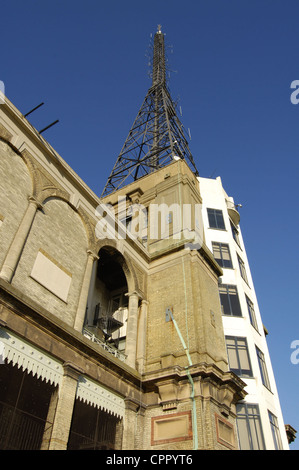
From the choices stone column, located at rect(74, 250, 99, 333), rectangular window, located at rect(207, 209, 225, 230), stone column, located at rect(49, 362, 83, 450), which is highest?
rectangular window, located at rect(207, 209, 225, 230)

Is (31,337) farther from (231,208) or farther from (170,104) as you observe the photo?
(170,104)

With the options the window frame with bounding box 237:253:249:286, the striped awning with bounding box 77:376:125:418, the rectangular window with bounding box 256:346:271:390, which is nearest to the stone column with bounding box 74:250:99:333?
the striped awning with bounding box 77:376:125:418

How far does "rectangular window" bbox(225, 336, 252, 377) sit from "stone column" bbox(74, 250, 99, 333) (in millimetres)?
9093

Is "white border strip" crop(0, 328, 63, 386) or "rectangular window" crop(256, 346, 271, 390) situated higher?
"rectangular window" crop(256, 346, 271, 390)

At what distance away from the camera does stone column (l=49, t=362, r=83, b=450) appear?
11180 millimetres

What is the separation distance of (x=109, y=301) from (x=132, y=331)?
13.2ft

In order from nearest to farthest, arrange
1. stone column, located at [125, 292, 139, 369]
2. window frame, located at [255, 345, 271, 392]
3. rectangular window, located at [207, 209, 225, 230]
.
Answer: stone column, located at [125, 292, 139, 369] → window frame, located at [255, 345, 271, 392] → rectangular window, located at [207, 209, 225, 230]

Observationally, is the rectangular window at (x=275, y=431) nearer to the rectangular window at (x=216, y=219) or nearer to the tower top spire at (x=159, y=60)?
the rectangular window at (x=216, y=219)

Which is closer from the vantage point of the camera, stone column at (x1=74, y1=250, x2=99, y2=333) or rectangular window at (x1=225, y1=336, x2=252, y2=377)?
stone column at (x1=74, y1=250, x2=99, y2=333)

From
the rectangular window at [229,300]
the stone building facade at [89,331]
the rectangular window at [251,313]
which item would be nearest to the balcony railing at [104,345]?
the stone building facade at [89,331]

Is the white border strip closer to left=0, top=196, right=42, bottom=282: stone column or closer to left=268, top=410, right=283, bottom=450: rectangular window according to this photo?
left=0, top=196, right=42, bottom=282: stone column

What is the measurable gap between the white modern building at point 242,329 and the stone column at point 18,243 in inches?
492

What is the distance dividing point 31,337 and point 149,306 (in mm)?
8251

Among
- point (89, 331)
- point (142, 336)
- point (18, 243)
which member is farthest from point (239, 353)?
point (18, 243)
